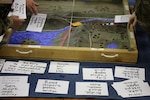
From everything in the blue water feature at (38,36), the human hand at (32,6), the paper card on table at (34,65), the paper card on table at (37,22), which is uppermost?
the human hand at (32,6)

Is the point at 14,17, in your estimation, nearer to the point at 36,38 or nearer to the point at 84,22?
the point at 36,38

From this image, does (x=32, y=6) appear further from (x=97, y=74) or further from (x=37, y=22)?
(x=97, y=74)

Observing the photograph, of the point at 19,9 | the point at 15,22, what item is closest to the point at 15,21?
the point at 15,22

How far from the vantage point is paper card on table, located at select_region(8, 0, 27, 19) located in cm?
111

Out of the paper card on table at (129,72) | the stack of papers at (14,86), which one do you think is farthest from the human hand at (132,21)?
the stack of papers at (14,86)

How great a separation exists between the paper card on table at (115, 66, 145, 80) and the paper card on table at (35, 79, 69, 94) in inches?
8.6

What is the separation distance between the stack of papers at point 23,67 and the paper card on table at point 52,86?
0.06 metres

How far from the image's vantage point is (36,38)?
109cm

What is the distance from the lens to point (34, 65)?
1022mm

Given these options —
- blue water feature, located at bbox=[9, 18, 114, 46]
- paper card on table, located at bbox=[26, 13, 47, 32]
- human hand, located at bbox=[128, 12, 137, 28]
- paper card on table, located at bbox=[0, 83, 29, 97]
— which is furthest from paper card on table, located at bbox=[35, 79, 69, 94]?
human hand, located at bbox=[128, 12, 137, 28]

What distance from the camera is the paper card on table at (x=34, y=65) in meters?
1.00

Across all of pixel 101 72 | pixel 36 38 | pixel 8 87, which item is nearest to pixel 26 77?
pixel 8 87

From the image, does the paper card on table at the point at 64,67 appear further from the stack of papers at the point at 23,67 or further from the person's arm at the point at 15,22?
the person's arm at the point at 15,22

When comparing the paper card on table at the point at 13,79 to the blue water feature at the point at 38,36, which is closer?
the paper card on table at the point at 13,79
